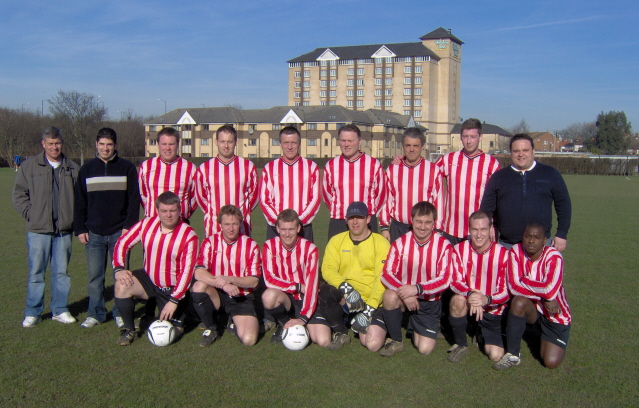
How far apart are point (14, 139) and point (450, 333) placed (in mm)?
49269

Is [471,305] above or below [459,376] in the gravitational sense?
above

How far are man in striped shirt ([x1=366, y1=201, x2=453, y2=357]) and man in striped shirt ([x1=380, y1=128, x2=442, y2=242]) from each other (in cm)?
62

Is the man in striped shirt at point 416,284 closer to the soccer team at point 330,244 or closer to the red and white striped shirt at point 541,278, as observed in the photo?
the soccer team at point 330,244

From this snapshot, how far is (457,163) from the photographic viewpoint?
4.83 metres

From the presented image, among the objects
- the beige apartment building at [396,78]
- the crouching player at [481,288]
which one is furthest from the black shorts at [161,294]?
the beige apartment building at [396,78]

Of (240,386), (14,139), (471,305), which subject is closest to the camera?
(240,386)

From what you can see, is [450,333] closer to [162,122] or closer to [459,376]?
[459,376]

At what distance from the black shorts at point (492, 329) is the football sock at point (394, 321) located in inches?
26.0

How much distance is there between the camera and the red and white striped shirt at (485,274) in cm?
409

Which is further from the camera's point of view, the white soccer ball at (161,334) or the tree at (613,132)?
the tree at (613,132)

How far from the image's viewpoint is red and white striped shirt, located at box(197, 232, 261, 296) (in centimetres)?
452

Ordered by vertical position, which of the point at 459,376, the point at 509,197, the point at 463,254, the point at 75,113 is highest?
the point at 75,113

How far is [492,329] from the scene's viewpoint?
13.5ft

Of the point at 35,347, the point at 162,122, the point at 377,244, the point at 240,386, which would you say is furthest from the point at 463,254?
the point at 162,122
